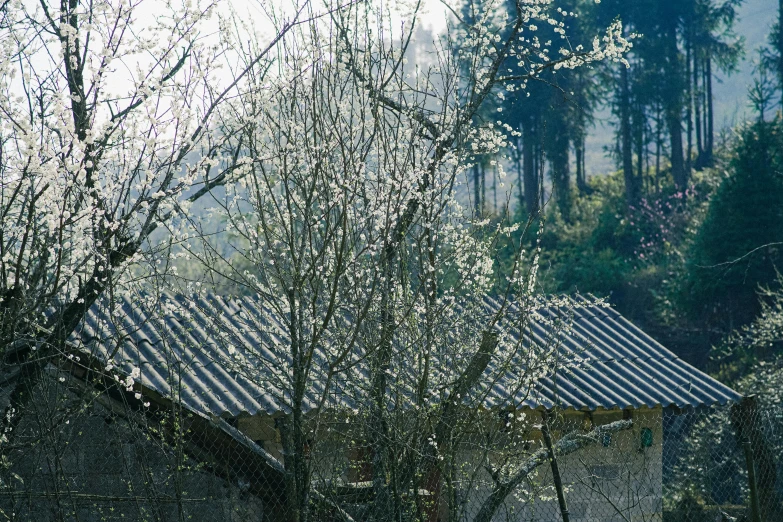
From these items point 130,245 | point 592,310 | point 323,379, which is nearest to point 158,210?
point 130,245

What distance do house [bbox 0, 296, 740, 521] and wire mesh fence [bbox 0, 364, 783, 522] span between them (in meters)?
0.03

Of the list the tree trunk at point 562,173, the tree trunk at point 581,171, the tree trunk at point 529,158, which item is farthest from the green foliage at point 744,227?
the tree trunk at point 581,171

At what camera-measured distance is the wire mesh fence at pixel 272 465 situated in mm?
3986

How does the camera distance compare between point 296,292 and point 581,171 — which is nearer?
point 296,292

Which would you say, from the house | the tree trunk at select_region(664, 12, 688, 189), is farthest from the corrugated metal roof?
the tree trunk at select_region(664, 12, 688, 189)

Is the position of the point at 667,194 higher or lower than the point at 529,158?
lower

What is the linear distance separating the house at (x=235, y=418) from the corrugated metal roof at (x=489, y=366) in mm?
26

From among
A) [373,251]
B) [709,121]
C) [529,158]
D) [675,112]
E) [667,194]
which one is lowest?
[373,251]

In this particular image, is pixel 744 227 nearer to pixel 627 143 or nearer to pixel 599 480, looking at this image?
pixel 627 143

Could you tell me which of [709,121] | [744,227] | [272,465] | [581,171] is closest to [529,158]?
[581,171]

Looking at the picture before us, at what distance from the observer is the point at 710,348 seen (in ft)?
65.6

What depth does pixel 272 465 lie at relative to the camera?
15.8 ft

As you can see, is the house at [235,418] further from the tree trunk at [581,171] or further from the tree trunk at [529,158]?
the tree trunk at [581,171]

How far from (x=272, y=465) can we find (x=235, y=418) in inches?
79.5
